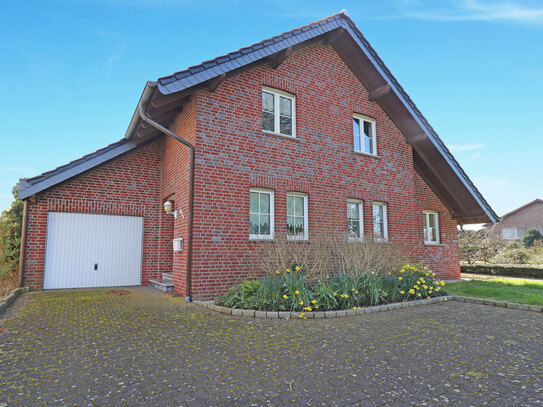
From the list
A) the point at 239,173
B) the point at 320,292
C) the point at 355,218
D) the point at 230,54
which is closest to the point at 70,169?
the point at 239,173

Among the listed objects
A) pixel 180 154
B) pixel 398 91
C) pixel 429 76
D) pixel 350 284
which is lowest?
pixel 350 284

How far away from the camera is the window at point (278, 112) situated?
880 centimetres

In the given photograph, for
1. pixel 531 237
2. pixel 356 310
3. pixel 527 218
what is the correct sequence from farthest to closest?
pixel 527 218 → pixel 531 237 → pixel 356 310

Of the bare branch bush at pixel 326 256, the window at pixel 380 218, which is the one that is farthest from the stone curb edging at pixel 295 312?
the window at pixel 380 218

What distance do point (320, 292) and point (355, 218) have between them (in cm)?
431

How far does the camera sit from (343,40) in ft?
33.9

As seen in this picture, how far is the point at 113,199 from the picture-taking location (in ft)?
31.1

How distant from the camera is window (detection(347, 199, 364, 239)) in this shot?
991 centimetres

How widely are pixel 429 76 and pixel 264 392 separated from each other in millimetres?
12196

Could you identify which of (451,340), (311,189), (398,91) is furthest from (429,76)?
(451,340)

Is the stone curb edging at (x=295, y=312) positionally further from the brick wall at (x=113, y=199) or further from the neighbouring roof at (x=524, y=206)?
the neighbouring roof at (x=524, y=206)

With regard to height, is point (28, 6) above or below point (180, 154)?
above

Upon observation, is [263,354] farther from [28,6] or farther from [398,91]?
[28,6]

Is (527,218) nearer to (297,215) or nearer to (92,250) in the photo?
(297,215)
